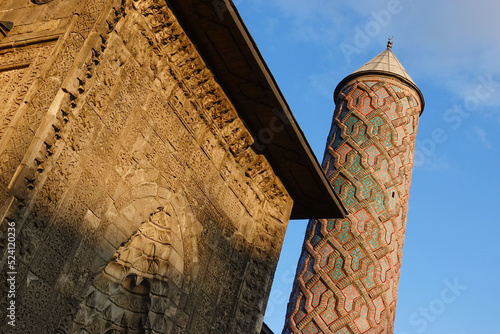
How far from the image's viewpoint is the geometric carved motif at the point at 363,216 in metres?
7.42

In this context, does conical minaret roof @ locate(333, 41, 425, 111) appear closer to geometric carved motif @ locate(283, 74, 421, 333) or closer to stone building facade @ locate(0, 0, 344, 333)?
geometric carved motif @ locate(283, 74, 421, 333)

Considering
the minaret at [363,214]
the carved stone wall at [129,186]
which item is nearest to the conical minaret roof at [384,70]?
the minaret at [363,214]

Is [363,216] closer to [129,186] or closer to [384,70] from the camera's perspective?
[384,70]

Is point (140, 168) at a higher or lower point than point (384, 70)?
lower

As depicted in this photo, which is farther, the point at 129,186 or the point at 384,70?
the point at 384,70

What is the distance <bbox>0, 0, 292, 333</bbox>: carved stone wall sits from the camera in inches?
134

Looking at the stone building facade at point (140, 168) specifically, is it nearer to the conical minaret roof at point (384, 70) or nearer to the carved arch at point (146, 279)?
the carved arch at point (146, 279)

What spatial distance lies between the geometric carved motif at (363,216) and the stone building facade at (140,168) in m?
1.68

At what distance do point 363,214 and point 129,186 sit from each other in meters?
4.34

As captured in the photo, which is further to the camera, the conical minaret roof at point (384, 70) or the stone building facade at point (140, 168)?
the conical minaret roof at point (384, 70)

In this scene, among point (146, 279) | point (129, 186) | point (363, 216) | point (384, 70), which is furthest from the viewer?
point (384, 70)

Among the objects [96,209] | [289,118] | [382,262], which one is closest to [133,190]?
[96,209]

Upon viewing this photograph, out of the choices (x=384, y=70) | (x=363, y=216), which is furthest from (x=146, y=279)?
(x=384, y=70)

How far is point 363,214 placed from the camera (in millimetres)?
7867
